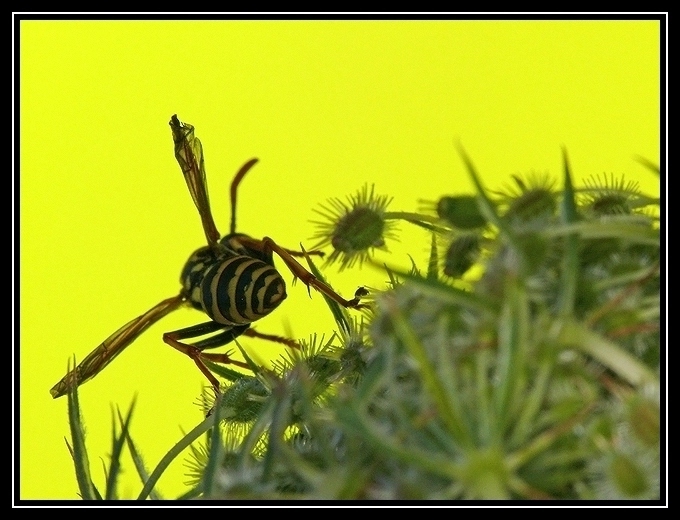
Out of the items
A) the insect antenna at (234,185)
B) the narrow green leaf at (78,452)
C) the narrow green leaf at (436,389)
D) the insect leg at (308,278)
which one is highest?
the insect antenna at (234,185)

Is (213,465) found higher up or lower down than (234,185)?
lower down

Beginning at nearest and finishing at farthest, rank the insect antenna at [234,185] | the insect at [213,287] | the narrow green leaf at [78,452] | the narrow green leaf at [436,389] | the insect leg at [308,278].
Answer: the narrow green leaf at [436,389], the narrow green leaf at [78,452], the insect leg at [308,278], the insect at [213,287], the insect antenna at [234,185]

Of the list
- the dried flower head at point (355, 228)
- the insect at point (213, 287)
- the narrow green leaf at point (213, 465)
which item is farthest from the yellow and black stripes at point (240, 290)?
the narrow green leaf at point (213, 465)

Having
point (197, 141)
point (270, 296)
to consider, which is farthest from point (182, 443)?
point (197, 141)

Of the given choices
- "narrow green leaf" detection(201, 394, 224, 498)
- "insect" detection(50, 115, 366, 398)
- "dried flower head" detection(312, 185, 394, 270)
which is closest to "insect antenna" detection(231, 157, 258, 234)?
"insect" detection(50, 115, 366, 398)

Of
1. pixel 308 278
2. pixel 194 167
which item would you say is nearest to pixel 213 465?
pixel 308 278

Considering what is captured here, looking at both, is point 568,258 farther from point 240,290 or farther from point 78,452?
point 240,290

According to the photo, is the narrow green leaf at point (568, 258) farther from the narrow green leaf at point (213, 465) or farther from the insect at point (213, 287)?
the insect at point (213, 287)
